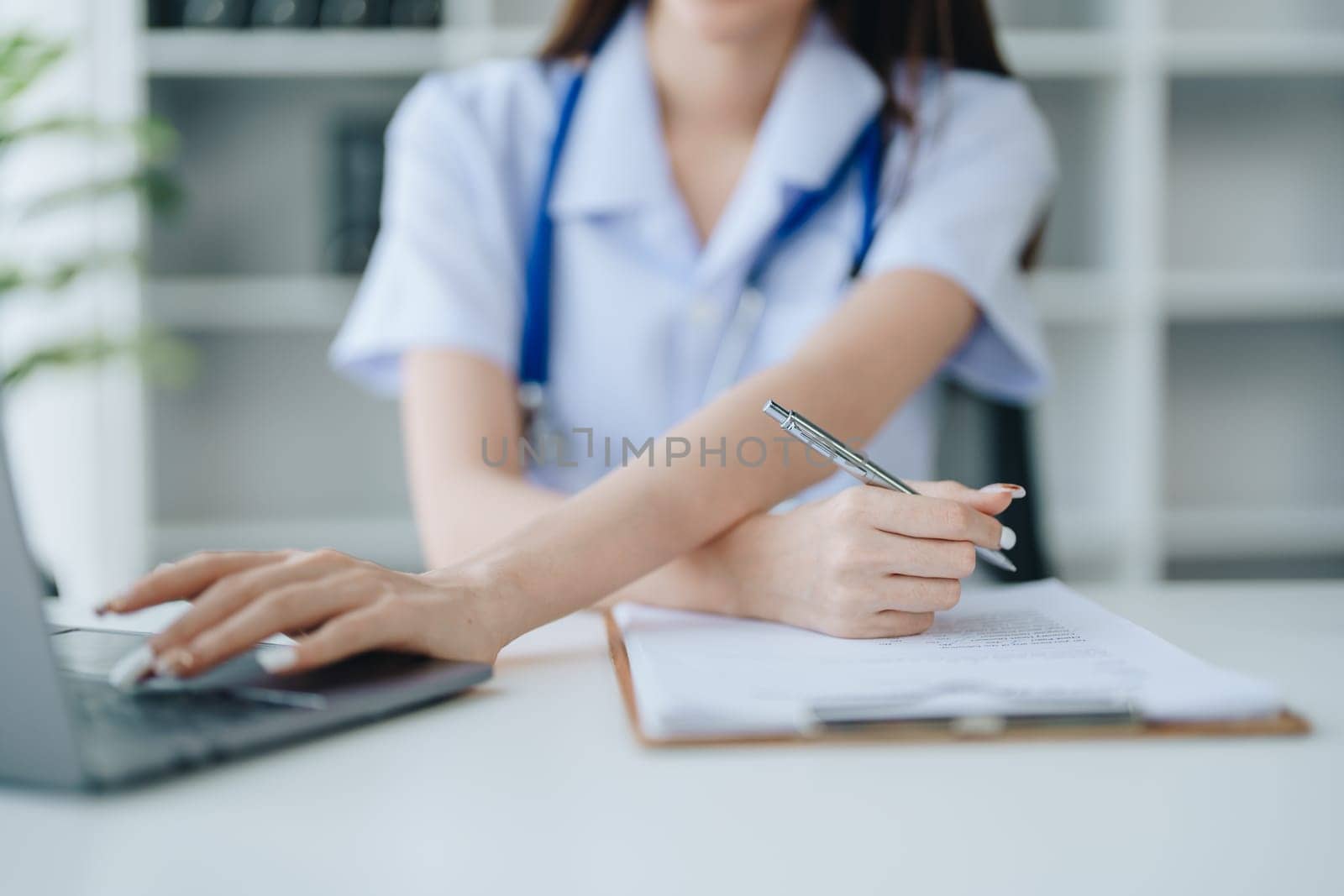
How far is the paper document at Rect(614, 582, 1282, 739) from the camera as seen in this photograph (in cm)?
A: 47

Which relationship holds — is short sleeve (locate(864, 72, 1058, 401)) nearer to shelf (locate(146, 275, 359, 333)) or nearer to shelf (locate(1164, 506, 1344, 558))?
shelf (locate(1164, 506, 1344, 558))

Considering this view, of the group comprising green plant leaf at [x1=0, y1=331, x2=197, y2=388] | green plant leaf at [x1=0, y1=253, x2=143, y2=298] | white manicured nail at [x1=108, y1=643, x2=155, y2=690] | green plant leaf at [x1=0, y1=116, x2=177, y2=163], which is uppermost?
green plant leaf at [x1=0, y1=116, x2=177, y2=163]

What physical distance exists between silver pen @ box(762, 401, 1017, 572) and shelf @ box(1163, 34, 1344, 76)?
1.59m

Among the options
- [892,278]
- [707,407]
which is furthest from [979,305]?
[707,407]

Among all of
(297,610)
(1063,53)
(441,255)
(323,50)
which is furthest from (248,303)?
(297,610)

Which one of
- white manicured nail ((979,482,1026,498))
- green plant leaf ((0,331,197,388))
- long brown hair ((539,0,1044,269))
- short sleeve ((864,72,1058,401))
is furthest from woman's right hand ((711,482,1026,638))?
green plant leaf ((0,331,197,388))

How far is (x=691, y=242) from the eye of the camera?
4.09 feet

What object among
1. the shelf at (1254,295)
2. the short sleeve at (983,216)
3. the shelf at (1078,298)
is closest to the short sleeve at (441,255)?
the short sleeve at (983,216)

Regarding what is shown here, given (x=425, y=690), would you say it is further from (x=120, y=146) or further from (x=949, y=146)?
(x=120, y=146)

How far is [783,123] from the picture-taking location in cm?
124

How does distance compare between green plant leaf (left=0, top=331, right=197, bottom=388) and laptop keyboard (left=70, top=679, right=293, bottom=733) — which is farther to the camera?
green plant leaf (left=0, top=331, right=197, bottom=388)

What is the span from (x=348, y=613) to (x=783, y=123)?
87cm

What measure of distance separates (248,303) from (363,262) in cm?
21

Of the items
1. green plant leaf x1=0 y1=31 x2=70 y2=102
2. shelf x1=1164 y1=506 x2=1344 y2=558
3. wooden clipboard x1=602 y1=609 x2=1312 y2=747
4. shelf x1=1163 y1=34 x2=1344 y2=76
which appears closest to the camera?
wooden clipboard x1=602 y1=609 x2=1312 y2=747
